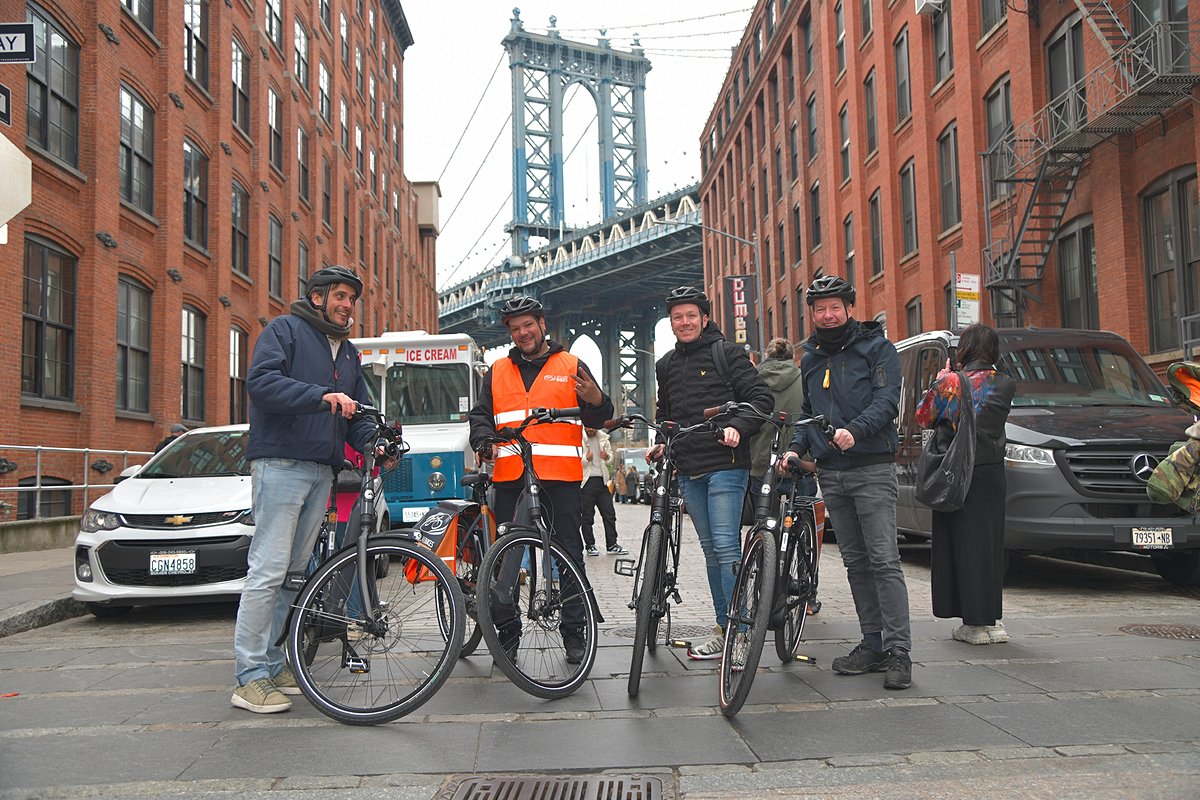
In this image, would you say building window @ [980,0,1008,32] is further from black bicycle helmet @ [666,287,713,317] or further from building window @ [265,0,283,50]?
black bicycle helmet @ [666,287,713,317]

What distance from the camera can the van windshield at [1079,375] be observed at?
9203mm

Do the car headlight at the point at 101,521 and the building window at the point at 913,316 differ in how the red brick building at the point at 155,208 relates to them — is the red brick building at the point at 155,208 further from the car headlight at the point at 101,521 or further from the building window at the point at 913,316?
the building window at the point at 913,316

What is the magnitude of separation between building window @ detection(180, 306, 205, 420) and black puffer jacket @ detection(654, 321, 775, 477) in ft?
55.1

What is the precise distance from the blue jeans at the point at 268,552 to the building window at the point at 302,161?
1054 inches

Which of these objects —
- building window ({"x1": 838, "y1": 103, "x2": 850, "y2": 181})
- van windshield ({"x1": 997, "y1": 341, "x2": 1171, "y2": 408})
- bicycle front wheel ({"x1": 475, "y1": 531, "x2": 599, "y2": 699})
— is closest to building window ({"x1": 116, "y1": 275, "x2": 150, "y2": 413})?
van windshield ({"x1": 997, "y1": 341, "x2": 1171, "y2": 408})

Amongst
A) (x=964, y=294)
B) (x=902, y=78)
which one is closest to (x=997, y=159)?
(x=964, y=294)

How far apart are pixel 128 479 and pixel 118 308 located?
33.0ft

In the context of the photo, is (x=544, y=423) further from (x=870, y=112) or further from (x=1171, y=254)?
(x=870, y=112)

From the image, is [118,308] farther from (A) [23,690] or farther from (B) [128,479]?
(A) [23,690]

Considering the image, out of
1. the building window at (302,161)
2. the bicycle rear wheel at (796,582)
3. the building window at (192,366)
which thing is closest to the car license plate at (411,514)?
the bicycle rear wheel at (796,582)

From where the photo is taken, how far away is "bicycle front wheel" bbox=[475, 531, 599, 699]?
16.6ft

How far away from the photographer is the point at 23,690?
550 cm

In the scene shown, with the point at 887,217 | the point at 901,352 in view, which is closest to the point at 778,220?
the point at 887,217

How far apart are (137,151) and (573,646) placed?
16824 mm
